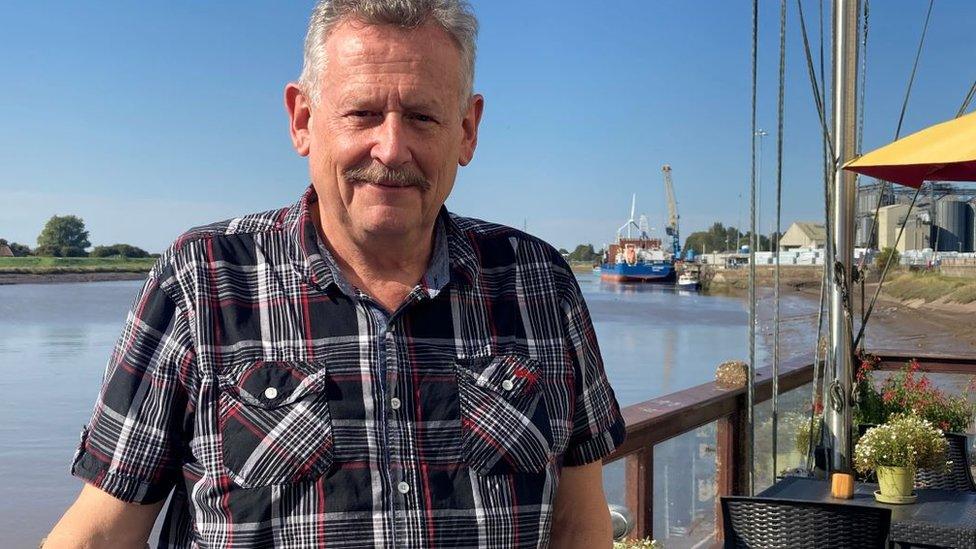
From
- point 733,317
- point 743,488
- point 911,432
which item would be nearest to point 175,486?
point 911,432

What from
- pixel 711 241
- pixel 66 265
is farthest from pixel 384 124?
pixel 711 241

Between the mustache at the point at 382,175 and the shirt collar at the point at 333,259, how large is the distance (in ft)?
0.36

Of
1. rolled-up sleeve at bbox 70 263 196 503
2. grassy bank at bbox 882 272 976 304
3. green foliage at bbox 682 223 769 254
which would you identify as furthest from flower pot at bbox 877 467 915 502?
green foliage at bbox 682 223 769 254

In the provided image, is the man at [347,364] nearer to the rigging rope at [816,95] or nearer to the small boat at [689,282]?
A: the rigging rope at [816,95]

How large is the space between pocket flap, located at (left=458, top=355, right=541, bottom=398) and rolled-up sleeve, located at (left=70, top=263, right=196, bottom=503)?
34 centimetres

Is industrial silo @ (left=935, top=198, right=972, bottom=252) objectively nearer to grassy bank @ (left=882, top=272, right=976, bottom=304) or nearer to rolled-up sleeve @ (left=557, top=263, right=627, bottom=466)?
grassy bank @ (left=882, top=272, right=976, bottom=304)

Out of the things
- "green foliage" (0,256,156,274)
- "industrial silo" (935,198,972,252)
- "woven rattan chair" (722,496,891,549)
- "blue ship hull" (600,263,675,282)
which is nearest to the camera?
"woven rattan chair" (722,496,891,549)

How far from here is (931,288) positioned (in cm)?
4784

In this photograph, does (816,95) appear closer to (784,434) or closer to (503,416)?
(784,434)

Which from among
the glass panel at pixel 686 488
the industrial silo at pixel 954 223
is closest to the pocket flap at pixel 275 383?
the glass panel at pixel 686 488

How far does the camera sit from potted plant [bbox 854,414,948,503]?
4027mm

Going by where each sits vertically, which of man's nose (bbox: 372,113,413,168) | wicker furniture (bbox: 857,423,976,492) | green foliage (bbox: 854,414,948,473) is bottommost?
wicker furniture (bbox: 857,423,976,492)

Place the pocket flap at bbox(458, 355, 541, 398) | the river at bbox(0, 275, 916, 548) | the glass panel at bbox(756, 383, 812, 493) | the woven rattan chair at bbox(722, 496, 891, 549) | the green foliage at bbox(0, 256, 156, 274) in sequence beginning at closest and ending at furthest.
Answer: the pocket flap at bbox(458, 355, 541, 398)
the woven rattan chair at bbox(722, 496, 891, 549)
the glass panel at bbox(756, 383, 812, 493)
the river at bbox(0, 275, 916, 548)
the green foliage at bbox(0, 256, 156, 274)

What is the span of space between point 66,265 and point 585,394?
4041 centimetres
